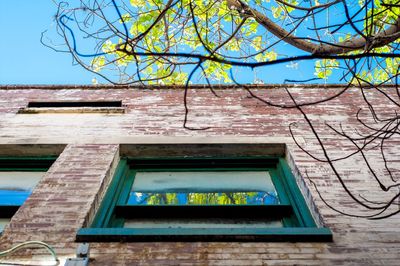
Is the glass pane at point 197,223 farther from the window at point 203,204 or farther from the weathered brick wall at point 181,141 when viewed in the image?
the weathered brick wall at point 181,141

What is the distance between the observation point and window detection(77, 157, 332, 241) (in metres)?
3.57

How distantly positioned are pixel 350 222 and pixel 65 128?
431 centimetres

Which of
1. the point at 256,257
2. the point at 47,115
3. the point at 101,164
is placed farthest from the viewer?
the point at 47,115

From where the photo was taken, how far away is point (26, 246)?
133 inches

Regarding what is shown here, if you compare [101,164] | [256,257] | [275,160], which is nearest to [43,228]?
[101,164]

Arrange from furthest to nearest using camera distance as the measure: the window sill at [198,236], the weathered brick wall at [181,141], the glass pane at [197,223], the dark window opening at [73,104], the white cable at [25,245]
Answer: the dark window opening at [73,104] → the glass pane at [197,223] → the window sill at [198,236] → the weathered brick wall at [181,141] → the white cable at [25,245]

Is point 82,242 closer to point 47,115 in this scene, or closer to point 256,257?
point 256,257

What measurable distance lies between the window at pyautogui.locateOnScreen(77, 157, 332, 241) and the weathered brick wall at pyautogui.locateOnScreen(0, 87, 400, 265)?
0.12 metres

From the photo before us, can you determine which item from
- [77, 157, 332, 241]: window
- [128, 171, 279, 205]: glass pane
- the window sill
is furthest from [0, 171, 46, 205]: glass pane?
the window sill

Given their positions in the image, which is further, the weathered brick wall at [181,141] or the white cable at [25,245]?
the weathered brick wall at [181,141]

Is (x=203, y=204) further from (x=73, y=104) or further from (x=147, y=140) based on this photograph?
(x=73, y=104)

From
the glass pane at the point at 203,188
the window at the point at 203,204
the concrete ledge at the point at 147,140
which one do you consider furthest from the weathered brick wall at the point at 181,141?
the glass pane at the point at 203,188

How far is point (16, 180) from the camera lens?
17.0 feet

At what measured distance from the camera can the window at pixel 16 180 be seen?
4.33 meters
